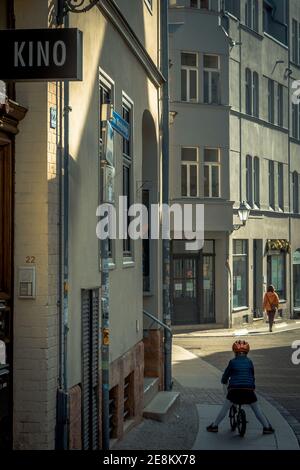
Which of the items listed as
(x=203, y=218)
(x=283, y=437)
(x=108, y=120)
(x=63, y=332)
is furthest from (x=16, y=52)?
(x=203, y=218)

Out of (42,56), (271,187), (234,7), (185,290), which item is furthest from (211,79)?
(42,56)

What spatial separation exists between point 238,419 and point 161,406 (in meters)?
Result: 1.38

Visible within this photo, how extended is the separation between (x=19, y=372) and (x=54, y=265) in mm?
1008

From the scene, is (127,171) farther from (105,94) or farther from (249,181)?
(249,181)

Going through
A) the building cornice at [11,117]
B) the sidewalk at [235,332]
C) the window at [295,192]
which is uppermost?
the window at [295,192]

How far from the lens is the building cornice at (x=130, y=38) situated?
11.2 m

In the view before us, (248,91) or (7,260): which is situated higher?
(248,91)

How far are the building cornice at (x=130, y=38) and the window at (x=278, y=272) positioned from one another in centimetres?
2224

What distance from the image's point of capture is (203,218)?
103ft

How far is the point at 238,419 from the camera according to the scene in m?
13.4

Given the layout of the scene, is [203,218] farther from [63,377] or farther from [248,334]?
[63,377]
